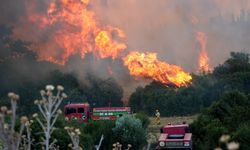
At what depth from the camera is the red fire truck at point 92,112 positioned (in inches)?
1583

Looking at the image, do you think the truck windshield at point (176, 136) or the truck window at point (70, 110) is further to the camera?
the truck window at point (70, 110)

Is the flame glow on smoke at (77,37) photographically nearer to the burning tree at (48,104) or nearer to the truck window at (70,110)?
the truck window at (70,110)

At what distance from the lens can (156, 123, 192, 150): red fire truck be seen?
25.3m

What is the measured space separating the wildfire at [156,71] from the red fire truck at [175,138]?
112ft

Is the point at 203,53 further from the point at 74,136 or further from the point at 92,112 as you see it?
the point at 74,136

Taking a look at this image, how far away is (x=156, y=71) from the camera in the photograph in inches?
2464

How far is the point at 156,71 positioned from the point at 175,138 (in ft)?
120

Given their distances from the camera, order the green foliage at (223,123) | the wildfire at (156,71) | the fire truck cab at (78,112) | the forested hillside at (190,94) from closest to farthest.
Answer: the green foliage at (223,123) → the fire truck cab at (78,112) → the forested hillside at (190,94) → the wildfire at (156,71)

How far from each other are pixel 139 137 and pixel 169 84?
31866 mm

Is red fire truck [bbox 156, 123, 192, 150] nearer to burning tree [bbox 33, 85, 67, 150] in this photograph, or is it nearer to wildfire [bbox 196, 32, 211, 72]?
burning tree [bbox 33, 85, 67, 150]

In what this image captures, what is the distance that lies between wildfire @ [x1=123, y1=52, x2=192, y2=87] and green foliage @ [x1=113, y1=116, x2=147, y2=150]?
1177 inches

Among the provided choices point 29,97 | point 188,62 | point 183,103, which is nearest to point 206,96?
point 183,103

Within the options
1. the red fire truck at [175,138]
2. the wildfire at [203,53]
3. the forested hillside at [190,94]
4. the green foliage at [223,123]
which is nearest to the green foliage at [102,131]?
the red fire truck at [175,138]

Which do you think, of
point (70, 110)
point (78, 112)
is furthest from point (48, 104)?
point (70, 110)
